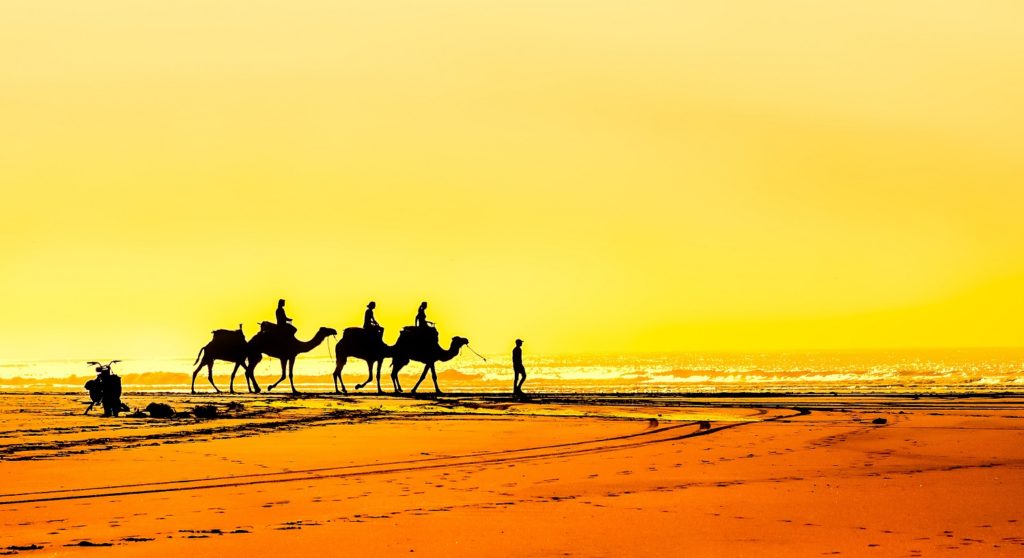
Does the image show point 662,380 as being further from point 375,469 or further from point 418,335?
point 375,469

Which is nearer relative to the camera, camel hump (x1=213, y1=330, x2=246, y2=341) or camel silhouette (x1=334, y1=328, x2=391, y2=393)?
camel silhouette (x1=334, y1=328, x2=391, y2=393)

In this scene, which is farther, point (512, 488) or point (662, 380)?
point (662, 380)

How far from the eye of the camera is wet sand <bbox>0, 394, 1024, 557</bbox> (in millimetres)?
8609

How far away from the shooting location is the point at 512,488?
38.8ft

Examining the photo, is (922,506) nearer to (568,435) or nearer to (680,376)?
(568,435)

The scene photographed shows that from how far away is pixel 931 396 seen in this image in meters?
37.0

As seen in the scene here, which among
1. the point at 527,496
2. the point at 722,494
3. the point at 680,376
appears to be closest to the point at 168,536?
the point at 527,496

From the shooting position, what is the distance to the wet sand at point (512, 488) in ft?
28.2

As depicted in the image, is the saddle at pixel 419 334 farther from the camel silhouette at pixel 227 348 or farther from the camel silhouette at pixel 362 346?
the camel silhouette at pixel 227 348

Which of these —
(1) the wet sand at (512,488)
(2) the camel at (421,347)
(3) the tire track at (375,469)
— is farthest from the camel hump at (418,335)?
(3) the tire track at (375,469)

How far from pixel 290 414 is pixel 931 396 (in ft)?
68.3

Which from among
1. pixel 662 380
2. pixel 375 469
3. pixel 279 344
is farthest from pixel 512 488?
pixel 662 380

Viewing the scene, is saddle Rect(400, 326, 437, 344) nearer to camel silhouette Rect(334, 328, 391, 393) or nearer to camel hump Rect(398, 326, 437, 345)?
camel hump Rect(398, 326, 437, 345)

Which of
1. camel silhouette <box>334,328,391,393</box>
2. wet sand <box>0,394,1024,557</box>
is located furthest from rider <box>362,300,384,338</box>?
wet sand <box>0,394,1024,557</box>
